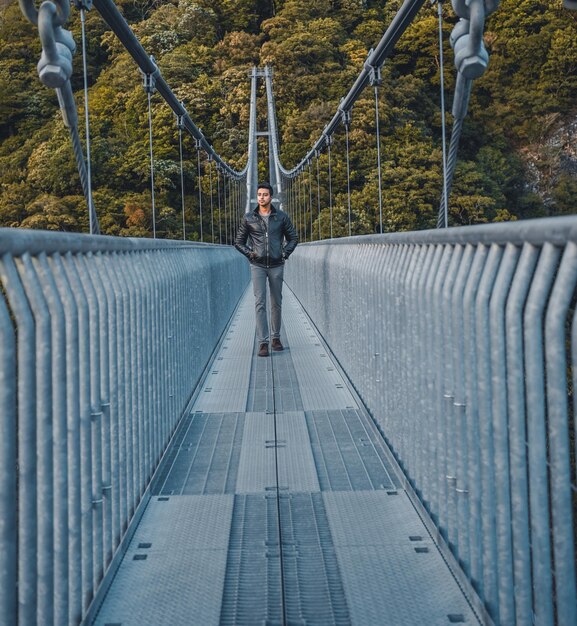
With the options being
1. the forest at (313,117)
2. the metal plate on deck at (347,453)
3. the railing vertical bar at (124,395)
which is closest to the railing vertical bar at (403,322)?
the metal plate on deck at (347,453)

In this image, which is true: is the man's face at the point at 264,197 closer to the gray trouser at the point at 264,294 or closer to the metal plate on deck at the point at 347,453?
the gray trouser at the point at 264,294

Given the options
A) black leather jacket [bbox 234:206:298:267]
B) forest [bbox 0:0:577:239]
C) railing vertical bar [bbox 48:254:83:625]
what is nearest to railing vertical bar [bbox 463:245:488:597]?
railing vertical bar [bbox 48:254:83:625]

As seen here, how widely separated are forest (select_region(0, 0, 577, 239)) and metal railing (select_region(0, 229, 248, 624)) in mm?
22772

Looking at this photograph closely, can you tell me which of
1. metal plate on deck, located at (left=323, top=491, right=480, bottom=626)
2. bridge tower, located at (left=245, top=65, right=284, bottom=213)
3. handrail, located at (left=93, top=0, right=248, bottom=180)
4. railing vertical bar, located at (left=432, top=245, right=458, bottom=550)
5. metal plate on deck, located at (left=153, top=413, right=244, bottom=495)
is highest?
bridge tower, located at (left=245, top=65, right=284, bottom=213)

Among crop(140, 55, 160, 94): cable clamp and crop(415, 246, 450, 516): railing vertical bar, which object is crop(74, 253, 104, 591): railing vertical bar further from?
crop(140, 55, 160, 94): cable clamp

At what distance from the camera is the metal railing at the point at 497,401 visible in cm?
118

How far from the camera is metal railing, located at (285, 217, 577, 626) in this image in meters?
1.18

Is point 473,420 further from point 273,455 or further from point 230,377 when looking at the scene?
point 230,377

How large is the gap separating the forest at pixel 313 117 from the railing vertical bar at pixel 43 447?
23.6m

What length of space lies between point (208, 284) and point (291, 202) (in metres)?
19.2

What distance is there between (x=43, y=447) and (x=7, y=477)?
0.57ft

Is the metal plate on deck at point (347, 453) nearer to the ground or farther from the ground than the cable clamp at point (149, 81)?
nearer to the ground

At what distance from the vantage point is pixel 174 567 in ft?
6.28

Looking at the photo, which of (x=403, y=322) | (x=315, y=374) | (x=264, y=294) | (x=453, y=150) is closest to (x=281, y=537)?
(x=403, y=322)
